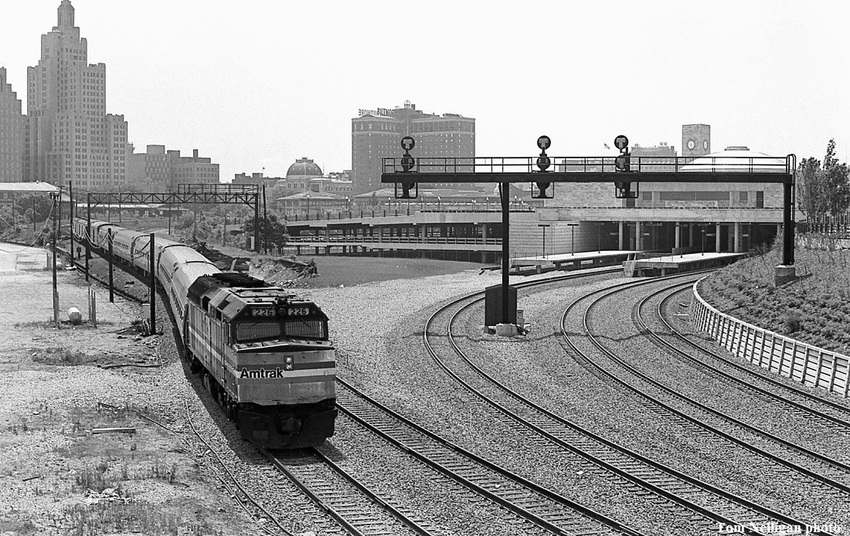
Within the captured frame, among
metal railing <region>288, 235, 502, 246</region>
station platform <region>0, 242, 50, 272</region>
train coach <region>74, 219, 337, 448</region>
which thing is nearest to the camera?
train coach <region>74, 219, 337, 448</region>

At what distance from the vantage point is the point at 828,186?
258 ft

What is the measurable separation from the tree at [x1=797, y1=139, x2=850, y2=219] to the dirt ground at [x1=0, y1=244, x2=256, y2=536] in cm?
5593

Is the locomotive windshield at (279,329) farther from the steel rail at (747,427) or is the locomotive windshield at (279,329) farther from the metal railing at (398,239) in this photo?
the metal railing at (398,239)

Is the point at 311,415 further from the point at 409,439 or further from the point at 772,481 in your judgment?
the point at 772,481

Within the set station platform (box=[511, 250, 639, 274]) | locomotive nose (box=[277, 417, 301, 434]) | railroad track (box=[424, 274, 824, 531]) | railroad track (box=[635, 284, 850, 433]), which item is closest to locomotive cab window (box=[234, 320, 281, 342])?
locomotive nose (box=[277, 417, 301, 434])

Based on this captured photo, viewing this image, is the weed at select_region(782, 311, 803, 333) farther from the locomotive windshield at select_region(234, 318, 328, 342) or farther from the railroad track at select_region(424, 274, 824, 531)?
the locomotive windshield at select_region(234, 318, 328, 342)

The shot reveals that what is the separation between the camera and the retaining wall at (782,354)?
1223 inches

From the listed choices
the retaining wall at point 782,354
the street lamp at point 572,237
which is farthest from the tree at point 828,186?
the retaining wall at point 782,354

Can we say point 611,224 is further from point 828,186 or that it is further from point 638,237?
point 828,186

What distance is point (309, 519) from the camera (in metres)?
18.4

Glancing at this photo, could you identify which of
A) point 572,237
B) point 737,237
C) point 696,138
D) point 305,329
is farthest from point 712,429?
point 696,138

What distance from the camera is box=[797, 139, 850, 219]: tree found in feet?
258

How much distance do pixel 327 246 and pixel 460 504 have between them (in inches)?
4169

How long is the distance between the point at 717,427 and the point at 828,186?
2319 inches
